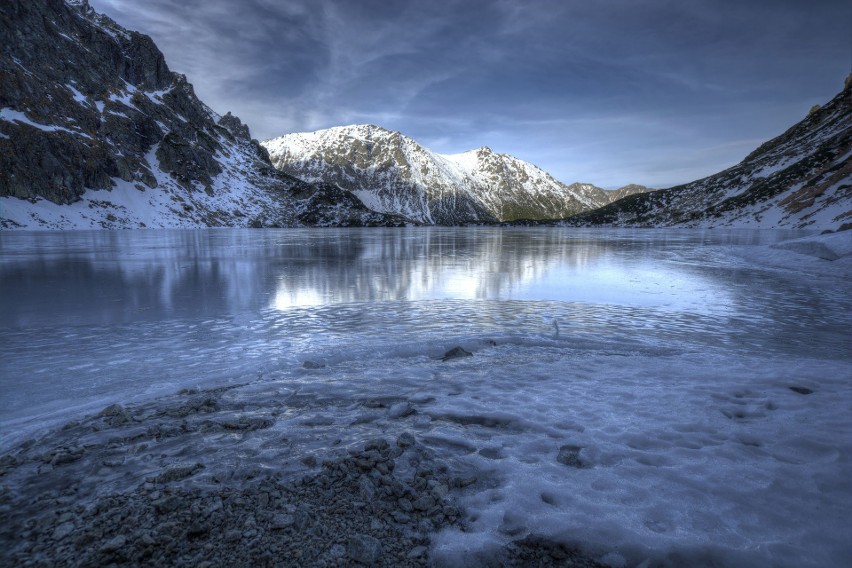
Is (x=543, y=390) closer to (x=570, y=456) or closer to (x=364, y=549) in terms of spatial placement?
(x=570, y=456)

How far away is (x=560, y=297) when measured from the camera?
56.1 feet

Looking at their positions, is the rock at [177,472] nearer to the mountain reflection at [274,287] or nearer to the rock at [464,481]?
the rock at [464,481]

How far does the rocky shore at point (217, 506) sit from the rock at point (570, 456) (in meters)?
1.26

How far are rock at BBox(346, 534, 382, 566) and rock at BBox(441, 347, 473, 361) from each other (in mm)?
5930

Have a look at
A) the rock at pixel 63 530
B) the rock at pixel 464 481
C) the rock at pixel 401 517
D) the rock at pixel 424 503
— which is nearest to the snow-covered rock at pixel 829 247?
the rock at pixel 464 481

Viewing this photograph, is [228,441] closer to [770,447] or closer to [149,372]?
[149,372]

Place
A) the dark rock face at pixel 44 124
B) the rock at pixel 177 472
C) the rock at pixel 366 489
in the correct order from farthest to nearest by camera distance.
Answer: the dark rock face at pixel 44 124 → the rock at pixel 177 472 → the rock at pixel 366 489

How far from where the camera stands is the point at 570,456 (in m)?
5.42

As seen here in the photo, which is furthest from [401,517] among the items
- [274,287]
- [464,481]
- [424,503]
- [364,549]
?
[274,287]

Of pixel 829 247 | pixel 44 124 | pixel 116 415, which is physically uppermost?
pixel 44 124

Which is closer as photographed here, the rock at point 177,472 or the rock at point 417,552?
the rock at point 417,552

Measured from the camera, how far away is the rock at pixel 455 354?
9750mm

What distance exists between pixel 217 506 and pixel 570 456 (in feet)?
13.8

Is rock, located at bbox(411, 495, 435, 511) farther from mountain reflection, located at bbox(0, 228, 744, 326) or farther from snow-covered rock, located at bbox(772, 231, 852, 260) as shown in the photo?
snow-covered rock, located at bbox(772, 231, 852, 260)
